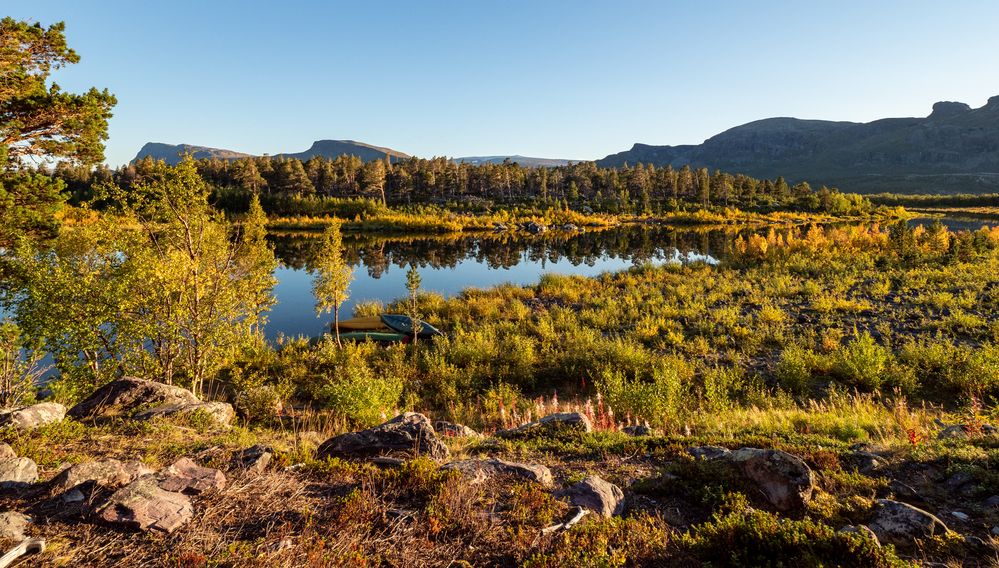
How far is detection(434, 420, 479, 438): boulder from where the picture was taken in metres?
8.47

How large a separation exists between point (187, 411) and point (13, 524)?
435 centimetres

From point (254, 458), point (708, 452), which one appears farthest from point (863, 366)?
point (254, 458)

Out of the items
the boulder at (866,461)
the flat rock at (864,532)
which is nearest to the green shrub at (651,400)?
the boulder at (866,461)

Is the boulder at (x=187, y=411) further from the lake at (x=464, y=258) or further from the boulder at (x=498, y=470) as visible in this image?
the lake at (x=464, y=258)

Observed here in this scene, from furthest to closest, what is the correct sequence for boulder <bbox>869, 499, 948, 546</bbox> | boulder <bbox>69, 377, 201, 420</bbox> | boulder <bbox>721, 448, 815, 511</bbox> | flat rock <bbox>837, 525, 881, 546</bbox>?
boulder <bbox>69, 377, 201, 420</bbox> < boulder <bbox>721, 448, 815, 511</bbox> < boulder <bbox>869, 499, 948, 546</bbox> < flat rock <bbox>837, 525, 881, 546</bbox>

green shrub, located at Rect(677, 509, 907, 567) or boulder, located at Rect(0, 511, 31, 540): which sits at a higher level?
boulder, located at Rect(0, 511, 31, 540)

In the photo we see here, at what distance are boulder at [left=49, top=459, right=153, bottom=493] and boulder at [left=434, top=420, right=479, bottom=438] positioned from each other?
15.5ft

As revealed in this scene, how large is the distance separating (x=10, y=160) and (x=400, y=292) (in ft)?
68.0

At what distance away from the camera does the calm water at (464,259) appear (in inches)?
1133

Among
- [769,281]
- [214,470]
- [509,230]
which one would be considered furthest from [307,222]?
[214,470]

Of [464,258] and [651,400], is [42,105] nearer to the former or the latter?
[651,400]

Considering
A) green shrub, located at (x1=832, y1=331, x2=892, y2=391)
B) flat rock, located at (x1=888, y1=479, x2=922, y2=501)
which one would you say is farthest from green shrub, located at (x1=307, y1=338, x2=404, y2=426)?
green shrub, located at (x1=832, y1=331, x2=892, y2=391)

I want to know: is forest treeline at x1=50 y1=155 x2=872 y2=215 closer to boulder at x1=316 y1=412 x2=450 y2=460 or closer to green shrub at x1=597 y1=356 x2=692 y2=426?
green shrub at x1=597 y1=356 x2=692 y2=426

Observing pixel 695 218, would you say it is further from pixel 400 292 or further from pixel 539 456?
pixel 539 456
